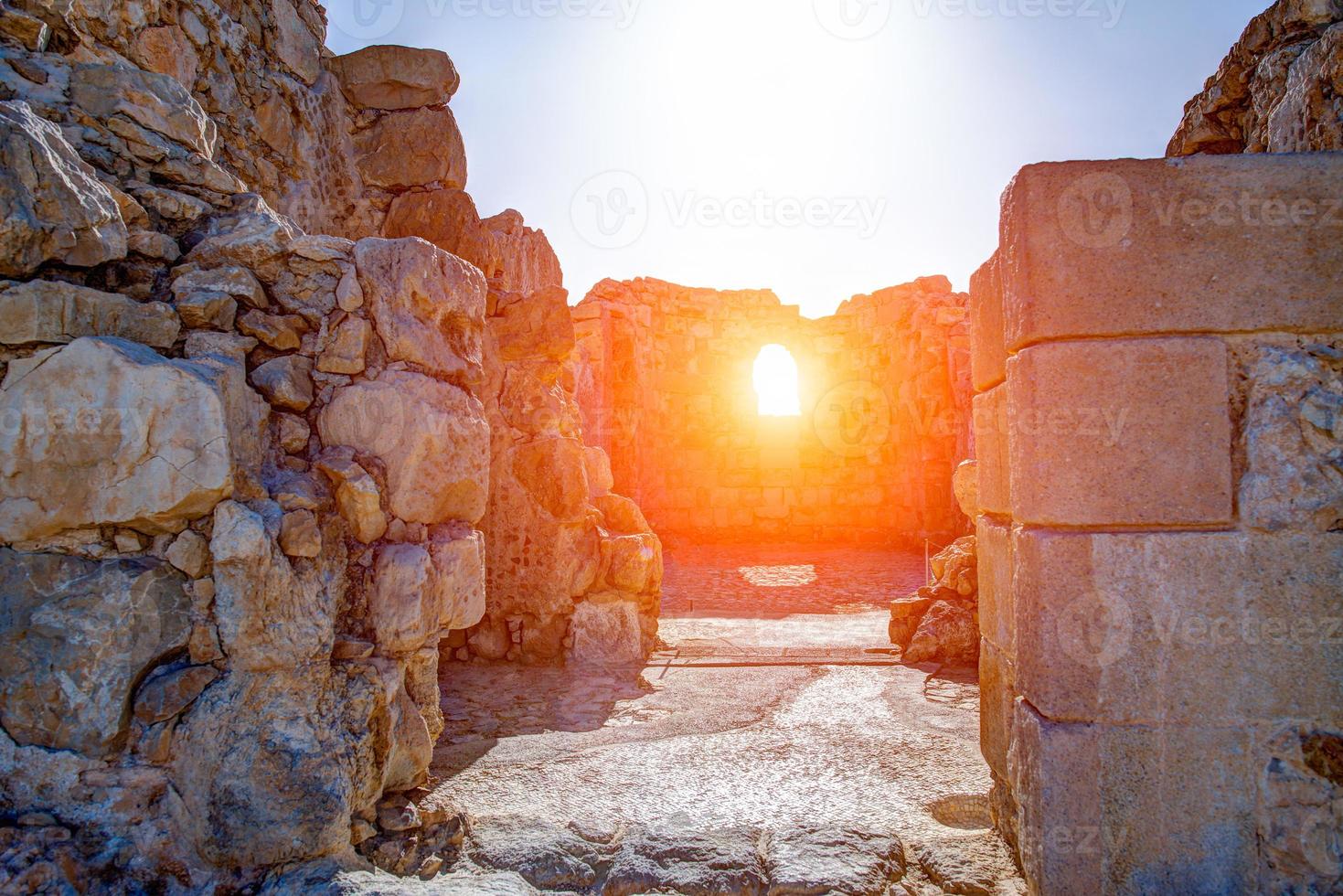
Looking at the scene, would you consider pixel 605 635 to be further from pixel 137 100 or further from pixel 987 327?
pixel 137 100

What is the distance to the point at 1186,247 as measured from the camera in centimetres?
212

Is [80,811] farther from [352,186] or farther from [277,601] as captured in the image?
[352,186]

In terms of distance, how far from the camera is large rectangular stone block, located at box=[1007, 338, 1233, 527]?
210 cm

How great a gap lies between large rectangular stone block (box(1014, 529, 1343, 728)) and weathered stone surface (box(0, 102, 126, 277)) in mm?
2794

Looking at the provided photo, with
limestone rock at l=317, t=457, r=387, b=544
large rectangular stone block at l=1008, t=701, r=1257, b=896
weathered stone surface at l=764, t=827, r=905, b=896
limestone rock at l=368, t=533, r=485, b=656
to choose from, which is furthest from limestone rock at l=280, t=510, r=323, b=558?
large rectangular stone block at l=1008, t=701, r=1257, b=896

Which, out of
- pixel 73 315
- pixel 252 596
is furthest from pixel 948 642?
pixel 73 315

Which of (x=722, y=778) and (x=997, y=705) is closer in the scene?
(x=997, y=705)

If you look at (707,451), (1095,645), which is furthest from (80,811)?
(707,451)

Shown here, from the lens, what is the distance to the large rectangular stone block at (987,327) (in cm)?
256

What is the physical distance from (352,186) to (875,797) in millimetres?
4525

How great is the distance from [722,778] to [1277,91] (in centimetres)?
355

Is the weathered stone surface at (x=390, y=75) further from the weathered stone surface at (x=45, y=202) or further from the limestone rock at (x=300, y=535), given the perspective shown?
the limestone rock at (x=300, y=535)

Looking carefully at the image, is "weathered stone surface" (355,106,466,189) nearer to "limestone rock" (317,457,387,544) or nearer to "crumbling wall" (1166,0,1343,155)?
"limestone rock" (317,457,387,544)

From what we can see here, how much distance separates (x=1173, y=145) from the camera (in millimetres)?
4082
